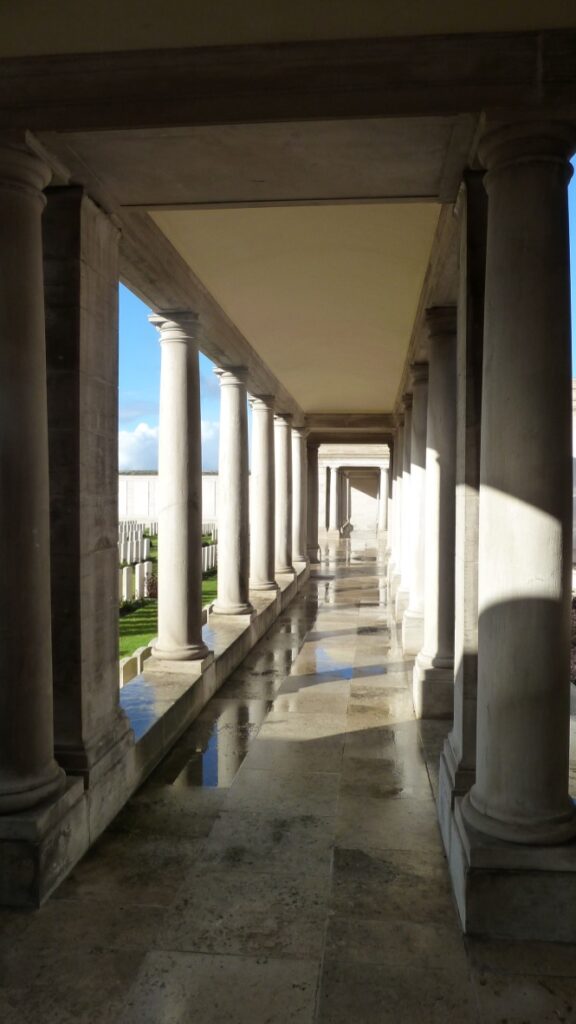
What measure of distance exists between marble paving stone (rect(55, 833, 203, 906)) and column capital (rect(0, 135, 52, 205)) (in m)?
8.26

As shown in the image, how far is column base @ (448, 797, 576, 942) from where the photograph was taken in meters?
8.15

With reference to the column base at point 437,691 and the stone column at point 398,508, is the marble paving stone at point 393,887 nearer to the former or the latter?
the column base at point 437,691

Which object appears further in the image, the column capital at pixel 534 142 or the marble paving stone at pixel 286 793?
the marble paving stone at pixel 286 793

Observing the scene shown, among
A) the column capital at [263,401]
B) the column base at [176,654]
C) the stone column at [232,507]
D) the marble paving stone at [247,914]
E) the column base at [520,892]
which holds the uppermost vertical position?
the column capital at [263,401]

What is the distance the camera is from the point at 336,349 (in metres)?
24.1

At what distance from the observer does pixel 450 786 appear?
10.2 m

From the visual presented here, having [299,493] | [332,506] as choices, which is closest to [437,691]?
[299,493]

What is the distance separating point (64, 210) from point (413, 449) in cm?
1468

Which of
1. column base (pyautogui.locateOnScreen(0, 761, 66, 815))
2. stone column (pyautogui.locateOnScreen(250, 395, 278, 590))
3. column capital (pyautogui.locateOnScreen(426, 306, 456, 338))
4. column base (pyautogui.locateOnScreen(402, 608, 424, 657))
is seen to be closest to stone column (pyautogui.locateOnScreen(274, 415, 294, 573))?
stone column (pyautogui.locateOnScreen(250, 395, 278, 590))

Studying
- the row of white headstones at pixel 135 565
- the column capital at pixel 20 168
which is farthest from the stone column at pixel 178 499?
the row of white headstones at pixel 135 565

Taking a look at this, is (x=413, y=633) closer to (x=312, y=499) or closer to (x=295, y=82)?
(x=295, y=82)

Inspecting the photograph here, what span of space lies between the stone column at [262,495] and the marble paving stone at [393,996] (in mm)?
22893

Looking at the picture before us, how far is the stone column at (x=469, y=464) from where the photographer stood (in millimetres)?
10070

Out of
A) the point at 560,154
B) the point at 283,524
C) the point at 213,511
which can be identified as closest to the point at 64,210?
the point at 560,154
